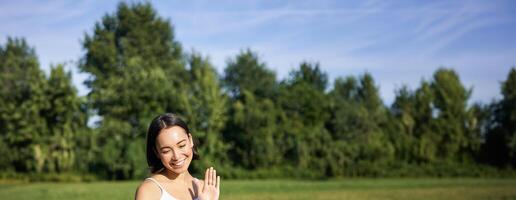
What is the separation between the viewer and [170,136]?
2.91m

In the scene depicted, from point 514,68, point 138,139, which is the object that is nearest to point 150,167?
point 138,139

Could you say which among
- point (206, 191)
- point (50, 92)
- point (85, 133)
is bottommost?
point (206, 191)

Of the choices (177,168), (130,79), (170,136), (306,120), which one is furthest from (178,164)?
(306,120)

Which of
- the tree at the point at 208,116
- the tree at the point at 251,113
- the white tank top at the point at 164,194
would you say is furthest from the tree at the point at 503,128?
the white tank top at the point at 164,194

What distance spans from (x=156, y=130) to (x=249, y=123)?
43.9 metres

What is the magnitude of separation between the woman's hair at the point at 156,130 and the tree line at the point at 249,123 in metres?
41.6

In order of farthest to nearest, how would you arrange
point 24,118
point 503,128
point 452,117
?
point 452,117
point 503,128
point 24,118

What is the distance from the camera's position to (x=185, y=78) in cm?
5106

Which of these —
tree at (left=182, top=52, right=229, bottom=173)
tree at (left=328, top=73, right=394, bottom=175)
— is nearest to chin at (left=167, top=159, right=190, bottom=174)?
tree at (left=182, top=52, right=229, bottom=173)

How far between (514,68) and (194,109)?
25233 millimetres

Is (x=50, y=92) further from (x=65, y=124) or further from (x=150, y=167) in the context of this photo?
(x=150, y=167)

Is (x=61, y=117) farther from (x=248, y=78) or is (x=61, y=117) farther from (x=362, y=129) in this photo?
(x=362, y=129)

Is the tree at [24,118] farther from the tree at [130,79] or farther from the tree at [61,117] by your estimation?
the tree at [130,79]

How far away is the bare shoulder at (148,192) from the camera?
2812mm
